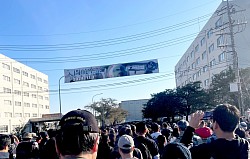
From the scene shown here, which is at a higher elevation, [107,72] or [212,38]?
[212,38]

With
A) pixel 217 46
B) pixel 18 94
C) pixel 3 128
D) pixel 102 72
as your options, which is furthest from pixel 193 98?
pixel 18 94

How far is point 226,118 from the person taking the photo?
3.34 m

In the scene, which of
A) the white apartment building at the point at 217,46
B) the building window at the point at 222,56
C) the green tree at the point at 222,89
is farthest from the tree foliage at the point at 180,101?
the building window at the point at 222,56

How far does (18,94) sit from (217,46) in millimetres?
46346

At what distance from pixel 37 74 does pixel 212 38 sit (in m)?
51.4

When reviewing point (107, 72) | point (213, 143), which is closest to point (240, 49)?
point (107, 72)

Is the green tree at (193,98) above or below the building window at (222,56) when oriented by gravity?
below

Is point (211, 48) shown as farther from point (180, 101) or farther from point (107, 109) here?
point (107, 109)

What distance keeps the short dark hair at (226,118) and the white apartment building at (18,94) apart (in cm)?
6266

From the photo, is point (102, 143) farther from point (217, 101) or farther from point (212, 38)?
point (212, 38)

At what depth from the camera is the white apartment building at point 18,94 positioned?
212ft

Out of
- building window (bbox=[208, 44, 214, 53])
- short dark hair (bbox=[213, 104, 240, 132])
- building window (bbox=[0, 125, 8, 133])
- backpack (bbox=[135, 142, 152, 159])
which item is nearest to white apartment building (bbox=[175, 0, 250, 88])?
building window (bbox=[208, 44, 214, 53])

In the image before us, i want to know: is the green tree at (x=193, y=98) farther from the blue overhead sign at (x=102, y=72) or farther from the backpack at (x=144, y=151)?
the backpack at (x=144, y=151)

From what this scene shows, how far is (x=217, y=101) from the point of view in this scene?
138 feet
